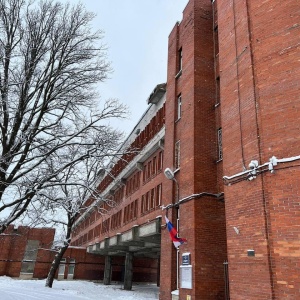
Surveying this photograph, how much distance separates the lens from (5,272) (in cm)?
3891

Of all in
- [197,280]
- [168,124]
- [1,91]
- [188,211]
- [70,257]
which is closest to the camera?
[1,91]

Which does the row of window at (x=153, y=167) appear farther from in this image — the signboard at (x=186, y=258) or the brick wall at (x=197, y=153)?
the signboard at (x=186, y=258)

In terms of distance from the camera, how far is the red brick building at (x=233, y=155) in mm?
8516

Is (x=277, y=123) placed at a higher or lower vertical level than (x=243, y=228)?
higher

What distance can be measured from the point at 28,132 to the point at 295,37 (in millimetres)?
8570

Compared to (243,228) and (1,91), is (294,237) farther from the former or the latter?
(1,91)

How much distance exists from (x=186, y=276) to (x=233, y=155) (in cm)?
497

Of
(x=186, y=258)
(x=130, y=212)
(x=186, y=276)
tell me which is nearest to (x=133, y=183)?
(x=130, y=212)

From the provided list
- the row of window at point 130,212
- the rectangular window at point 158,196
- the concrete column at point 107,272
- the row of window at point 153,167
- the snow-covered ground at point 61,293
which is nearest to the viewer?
the snow-covered ground at point 61,293

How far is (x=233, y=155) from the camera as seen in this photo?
420 inches

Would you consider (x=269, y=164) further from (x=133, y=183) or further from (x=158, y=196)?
(x=133, y=183)

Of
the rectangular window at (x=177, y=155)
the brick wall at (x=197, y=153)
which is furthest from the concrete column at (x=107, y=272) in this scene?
the rectangular window at (x=177, y=155)

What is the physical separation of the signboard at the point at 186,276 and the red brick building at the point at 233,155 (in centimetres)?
3

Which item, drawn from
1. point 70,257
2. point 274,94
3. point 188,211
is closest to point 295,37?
point 274,94
